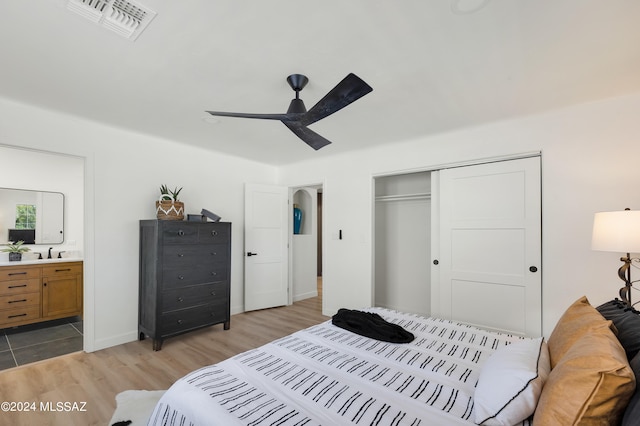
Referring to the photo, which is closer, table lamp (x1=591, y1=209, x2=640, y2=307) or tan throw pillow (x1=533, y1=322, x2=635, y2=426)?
tan throw pillow (x1=533, y1=322, x2=635, y2=426)

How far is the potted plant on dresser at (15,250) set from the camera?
379cm

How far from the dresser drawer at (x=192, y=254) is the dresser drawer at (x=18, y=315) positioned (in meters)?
2.14

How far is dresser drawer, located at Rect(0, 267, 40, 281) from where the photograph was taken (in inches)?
141

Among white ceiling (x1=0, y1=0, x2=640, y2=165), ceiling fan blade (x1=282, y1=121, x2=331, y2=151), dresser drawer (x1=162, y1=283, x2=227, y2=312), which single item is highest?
white ceiling (x1=0, y1=0, x2=640, y2=165)

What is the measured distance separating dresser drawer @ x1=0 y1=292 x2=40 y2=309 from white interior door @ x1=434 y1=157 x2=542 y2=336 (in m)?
5.05

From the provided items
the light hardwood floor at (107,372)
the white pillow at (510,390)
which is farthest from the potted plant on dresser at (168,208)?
the white pillow at (510,390)

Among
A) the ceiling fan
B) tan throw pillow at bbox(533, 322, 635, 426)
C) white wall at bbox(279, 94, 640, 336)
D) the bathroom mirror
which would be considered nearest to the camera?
tan throw pillow at bbox(533, 322, 635, 426)

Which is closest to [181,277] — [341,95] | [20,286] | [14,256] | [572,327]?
[20,286]

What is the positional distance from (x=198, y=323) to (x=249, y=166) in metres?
2.44

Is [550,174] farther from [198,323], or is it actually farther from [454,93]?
[198,323]

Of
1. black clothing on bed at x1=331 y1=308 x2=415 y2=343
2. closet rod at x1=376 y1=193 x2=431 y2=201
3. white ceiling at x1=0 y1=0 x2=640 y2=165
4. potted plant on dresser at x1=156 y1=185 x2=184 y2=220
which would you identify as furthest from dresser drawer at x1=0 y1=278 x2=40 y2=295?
closet rod at x1=376 y1=193 x2=431 y2=201

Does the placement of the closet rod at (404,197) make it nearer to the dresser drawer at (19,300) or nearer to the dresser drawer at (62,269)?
the dresser drawer at (62,269)

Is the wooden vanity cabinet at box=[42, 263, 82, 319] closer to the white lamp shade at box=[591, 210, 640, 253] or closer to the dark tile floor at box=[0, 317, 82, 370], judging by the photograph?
the dark tile floor at box=[0, 317, 82, 370]

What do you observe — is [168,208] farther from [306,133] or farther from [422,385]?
[422,385]
